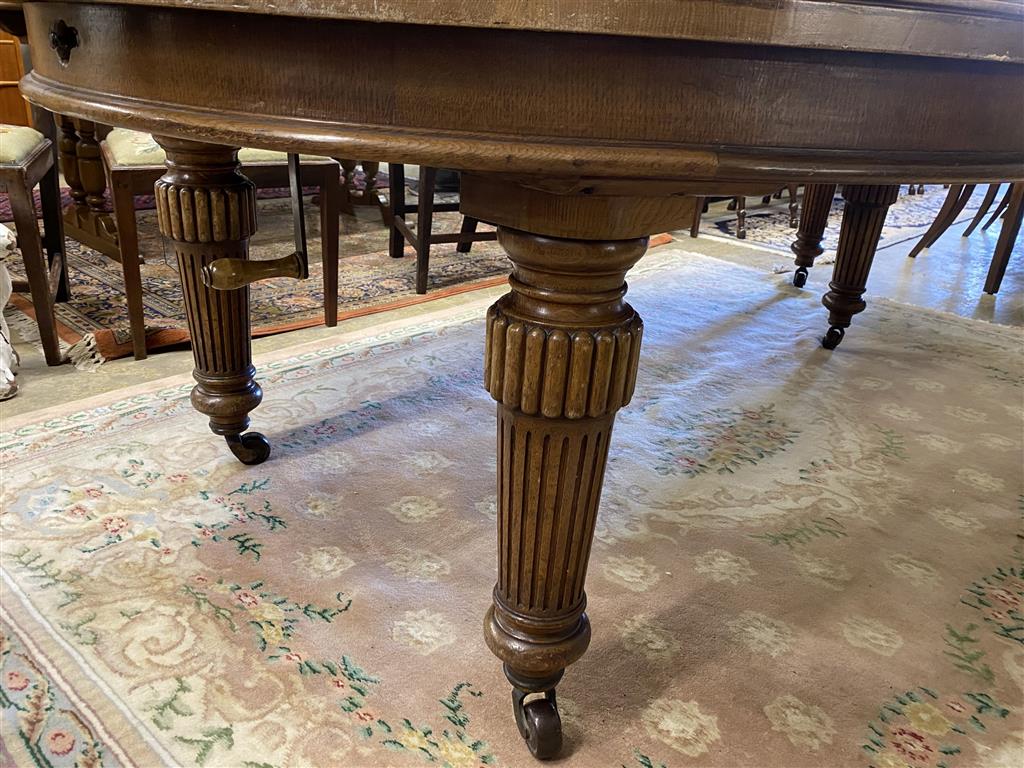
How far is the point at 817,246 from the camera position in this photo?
2770 millimetres

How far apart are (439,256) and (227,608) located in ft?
7.46

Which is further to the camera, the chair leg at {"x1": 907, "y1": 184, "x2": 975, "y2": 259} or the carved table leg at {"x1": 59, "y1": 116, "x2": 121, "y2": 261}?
the chair leg at {"x1": 907, "y1": 184, "x2": 975, "y2": 259}

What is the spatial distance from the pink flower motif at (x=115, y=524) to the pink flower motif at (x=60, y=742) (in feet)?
1.40

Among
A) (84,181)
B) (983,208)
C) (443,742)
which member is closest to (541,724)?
(443,742)

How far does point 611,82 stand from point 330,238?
1.88 meters

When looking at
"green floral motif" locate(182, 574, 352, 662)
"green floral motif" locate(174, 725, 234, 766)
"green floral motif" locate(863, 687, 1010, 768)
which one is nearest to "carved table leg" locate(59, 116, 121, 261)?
"green floral motif" locate(182, 574, 352, 662)

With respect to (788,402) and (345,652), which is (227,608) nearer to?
(345,652)

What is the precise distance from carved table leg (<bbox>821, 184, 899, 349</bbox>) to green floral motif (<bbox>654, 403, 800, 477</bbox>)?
533 mm

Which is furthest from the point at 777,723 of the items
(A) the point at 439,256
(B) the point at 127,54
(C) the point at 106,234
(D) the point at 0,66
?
(D) the point at 0,66

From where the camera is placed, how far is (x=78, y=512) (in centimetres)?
132

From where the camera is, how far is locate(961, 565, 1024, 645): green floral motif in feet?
3.90

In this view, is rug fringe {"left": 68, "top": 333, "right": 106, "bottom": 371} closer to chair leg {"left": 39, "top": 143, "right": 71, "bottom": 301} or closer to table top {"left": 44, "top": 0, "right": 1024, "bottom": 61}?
chair leg {"left": 39, "top": 143, "right": 71, "bottom": 301}

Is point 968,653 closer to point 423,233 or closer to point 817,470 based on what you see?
point 817,470

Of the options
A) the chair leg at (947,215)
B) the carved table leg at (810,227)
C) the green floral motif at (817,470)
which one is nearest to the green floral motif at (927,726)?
the green floral motif at (817,470)
